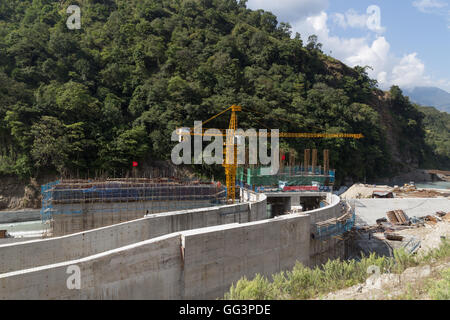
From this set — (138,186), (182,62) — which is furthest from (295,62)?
(138,186)

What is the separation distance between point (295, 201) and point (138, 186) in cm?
1446

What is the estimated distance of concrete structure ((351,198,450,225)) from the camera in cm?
2806

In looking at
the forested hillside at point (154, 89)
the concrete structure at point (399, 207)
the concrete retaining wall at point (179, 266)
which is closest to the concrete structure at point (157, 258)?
the concrete retaining wall at point (179, 266)

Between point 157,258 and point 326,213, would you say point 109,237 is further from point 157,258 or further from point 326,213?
point 326,213

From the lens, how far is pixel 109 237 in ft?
50.4

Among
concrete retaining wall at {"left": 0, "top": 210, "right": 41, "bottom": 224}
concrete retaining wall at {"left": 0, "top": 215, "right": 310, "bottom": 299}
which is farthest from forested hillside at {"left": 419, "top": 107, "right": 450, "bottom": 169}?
concrete retaining wall at {"left": 0, "top": 210, "right": 41, "bottom": 224}

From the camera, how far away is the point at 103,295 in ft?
35.2

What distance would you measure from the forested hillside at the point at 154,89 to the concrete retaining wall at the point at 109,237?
2055 cm

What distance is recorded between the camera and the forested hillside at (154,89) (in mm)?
35375

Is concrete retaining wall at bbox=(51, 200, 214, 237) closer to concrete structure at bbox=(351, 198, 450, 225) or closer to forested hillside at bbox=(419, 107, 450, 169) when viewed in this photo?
concrete structure at bbox=(351, 198, 450, 225)

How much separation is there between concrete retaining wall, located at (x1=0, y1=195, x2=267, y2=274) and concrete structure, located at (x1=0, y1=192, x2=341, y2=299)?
0.13 feet

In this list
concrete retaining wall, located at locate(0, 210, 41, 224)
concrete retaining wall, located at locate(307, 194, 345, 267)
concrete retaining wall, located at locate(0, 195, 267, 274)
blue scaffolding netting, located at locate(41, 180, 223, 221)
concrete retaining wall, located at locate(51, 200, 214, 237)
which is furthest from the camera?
concrete retaining wall, located at locate(0, 210, 41, 224)

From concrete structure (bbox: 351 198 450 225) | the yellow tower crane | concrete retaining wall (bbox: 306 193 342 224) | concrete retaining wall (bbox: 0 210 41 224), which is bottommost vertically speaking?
concrete retaining wall (bbox: 0 210 41 224)

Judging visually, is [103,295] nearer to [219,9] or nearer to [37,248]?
[37,248]
